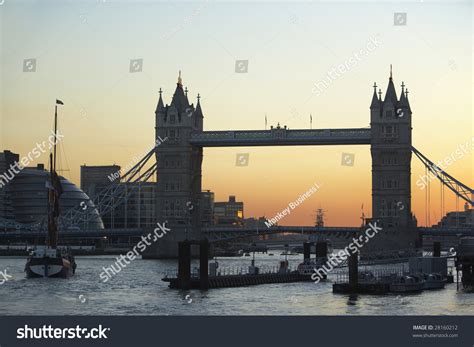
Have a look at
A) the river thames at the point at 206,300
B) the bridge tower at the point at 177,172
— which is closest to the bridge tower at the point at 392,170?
the bridge tower at the point at 177,172

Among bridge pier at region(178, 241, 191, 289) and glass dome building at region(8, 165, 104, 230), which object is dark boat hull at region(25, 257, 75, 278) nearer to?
bridge pier at region(178, 241, 191, 289)

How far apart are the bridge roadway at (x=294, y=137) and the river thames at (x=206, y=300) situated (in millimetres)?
39607

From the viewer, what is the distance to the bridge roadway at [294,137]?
10925 centimetres

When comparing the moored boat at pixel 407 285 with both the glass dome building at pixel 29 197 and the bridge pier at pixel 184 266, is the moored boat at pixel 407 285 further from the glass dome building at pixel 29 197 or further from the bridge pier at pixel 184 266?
the glass dome building at pixel 29 197

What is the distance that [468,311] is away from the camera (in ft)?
158

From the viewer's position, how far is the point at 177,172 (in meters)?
118

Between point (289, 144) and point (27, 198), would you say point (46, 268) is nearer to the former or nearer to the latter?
point (289, 144)

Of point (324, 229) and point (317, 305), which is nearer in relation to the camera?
point (317, 305)

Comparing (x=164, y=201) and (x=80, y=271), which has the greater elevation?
(x=164, y=201)

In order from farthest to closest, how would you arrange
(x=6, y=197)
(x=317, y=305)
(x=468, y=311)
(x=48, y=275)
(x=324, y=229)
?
(x=6, y=197) < (x=324, y=229) < (x=48, y=275) < (x=317, y=305) < (x=468, y=311)

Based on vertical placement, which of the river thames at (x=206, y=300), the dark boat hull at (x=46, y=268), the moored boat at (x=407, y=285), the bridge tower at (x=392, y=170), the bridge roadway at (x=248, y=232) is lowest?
the river thames at (x=206, y=300)
